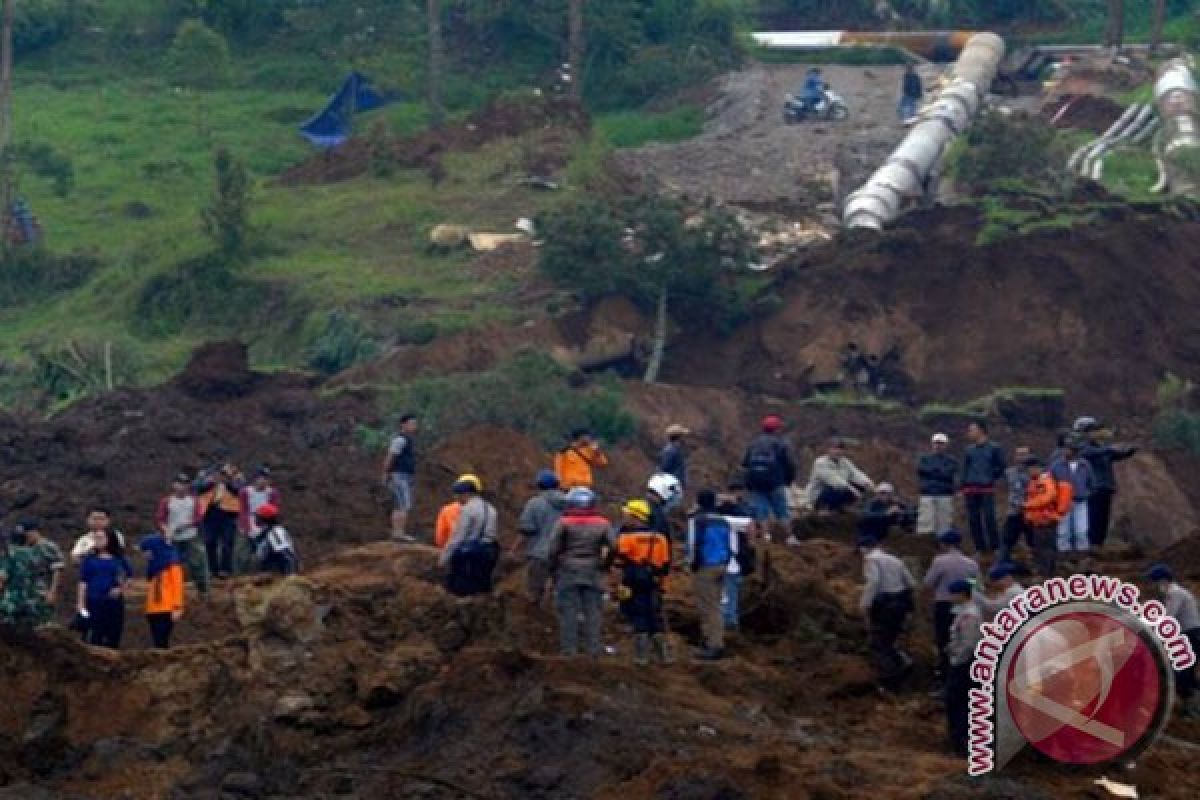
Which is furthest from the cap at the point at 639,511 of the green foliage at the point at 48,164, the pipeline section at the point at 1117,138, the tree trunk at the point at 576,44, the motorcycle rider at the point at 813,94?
the tree trunk at the point at 576,44

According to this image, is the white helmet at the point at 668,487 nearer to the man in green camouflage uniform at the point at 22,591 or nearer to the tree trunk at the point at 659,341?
the man in green camouflage uniform at the point at 22,591

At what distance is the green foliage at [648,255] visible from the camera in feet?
144

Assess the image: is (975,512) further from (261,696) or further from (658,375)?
(658,375)

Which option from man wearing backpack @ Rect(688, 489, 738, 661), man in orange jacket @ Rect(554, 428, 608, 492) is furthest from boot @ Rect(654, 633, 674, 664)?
man in orange jacket @ Rect(554, 428, 608, 492)

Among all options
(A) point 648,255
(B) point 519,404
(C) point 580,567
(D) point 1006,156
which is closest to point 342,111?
(D) point 1006,156

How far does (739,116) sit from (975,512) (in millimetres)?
27515

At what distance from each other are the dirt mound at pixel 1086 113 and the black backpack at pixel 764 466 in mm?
27172

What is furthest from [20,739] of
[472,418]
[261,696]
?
[472,418]

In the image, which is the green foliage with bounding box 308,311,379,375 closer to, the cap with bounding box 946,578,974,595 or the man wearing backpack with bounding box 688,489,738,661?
the man wearing backpack with bounding box 688,489,738,661

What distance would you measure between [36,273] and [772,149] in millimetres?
11258

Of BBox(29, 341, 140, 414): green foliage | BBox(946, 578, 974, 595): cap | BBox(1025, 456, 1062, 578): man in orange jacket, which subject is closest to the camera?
BBox(946, 578, 974, 595): cap

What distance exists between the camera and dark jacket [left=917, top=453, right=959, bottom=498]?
29938 mm

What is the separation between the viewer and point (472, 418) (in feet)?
127

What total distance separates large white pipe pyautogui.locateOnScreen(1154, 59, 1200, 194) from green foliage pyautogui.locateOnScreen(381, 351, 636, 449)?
13.8 metres
